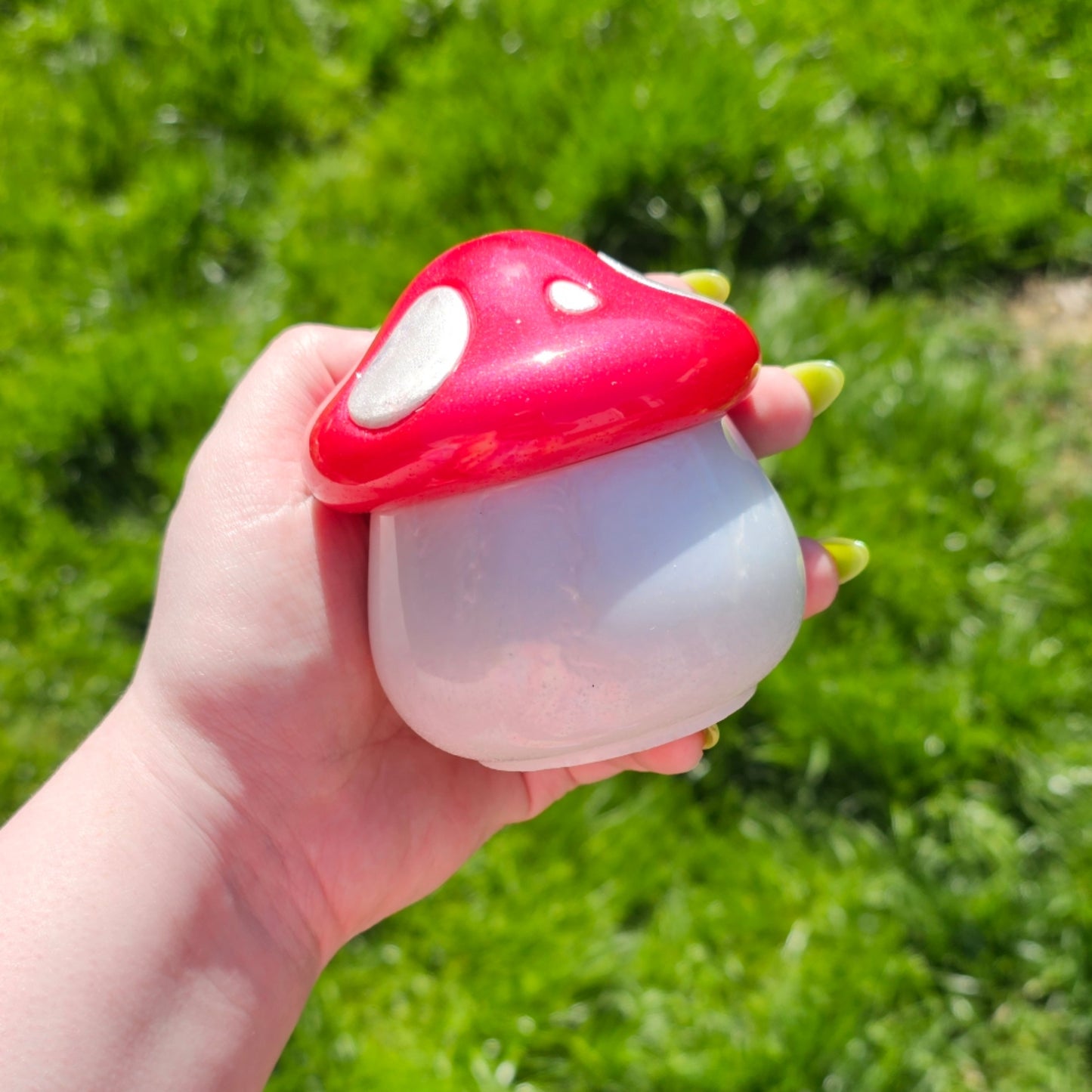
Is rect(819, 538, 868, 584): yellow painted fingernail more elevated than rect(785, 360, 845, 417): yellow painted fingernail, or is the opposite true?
rect(785, 360, 845, 417): yellow painted fingernail

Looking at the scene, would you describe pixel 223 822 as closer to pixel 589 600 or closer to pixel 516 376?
pixel 589 600

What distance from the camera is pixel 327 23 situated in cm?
294

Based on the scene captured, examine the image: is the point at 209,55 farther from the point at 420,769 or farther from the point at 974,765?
the point at 974,765

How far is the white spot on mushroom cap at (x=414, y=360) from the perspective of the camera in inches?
46.1

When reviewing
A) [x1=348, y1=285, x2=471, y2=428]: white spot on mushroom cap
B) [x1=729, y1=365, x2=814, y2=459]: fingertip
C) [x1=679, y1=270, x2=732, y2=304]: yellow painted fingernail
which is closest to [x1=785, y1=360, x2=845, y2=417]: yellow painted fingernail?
[x1=729, y1=365, x2=814, y2=459]: fingertip

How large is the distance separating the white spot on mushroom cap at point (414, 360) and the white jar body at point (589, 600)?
117mm

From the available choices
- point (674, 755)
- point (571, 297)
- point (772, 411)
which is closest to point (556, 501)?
point (571, 297)

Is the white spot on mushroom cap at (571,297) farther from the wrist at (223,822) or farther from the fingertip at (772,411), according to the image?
the wrist at (223,822)

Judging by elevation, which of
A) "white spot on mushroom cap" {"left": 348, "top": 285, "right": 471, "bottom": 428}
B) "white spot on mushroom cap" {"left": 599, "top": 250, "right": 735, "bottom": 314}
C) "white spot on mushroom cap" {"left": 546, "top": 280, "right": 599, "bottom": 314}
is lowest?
"white spot on mushroom cap" {"left": 599, "top": 250, "right": 735, "bottom": 314}

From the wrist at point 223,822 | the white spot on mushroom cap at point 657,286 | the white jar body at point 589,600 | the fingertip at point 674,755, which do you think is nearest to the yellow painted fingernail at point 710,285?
the white spot on mushroom cap at point 657,286

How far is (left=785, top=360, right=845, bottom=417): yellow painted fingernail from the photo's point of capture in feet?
5.49

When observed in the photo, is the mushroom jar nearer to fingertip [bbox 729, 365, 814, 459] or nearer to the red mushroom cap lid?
the red mushroom cap lid

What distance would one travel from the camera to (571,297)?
4.01ft

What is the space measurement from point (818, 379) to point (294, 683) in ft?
2.71
